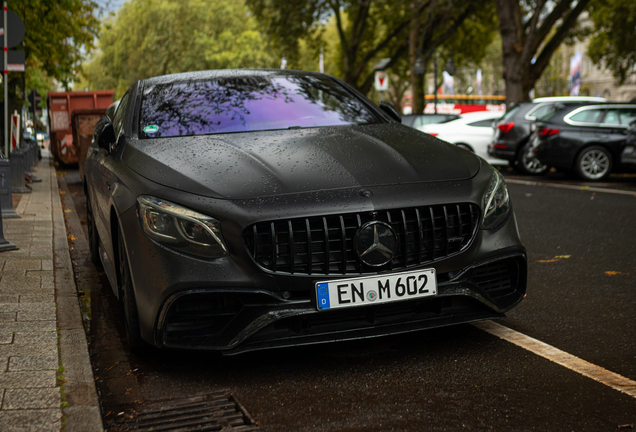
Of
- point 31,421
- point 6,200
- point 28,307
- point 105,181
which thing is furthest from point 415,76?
point 31,421

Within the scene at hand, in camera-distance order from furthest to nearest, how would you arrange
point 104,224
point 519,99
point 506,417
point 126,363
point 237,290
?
point 519,99
point 104,224
point 126,363
point 237,290
point 506,417

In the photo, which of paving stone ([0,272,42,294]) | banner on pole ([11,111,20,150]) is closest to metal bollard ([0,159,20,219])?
paving stone ([0,272,42,294])

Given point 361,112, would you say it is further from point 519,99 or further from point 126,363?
point 519,99

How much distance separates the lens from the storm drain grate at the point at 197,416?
305cm

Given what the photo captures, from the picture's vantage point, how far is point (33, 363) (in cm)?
372

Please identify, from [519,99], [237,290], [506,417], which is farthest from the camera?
[519,99]

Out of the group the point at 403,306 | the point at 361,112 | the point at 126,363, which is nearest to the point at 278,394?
the point at 403,306

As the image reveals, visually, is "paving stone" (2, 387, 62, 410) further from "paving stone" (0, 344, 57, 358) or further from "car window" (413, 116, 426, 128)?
"car window" (413, 116, 426, 128)

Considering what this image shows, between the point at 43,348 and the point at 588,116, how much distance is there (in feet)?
44.9

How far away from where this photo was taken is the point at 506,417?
304 cm

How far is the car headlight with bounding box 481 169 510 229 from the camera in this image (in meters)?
3.76

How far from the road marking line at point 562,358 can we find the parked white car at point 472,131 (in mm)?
15093

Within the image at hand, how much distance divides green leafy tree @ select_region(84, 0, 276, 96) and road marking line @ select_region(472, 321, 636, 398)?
172ft

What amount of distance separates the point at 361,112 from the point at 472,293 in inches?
72.0
